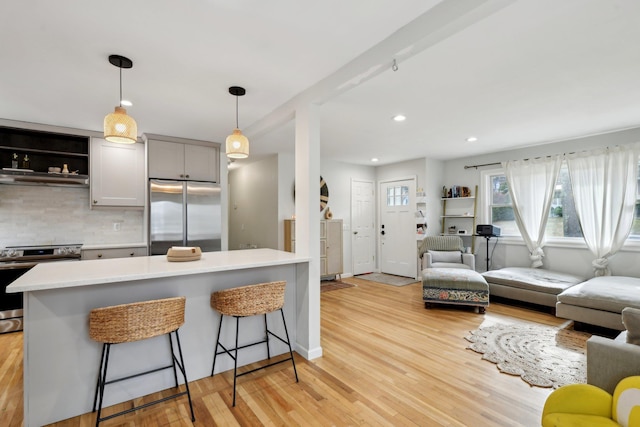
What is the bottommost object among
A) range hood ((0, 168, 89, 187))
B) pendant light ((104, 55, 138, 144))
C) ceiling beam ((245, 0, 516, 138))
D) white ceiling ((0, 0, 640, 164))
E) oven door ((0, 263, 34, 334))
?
oven door ((0, 263, 34, 334))

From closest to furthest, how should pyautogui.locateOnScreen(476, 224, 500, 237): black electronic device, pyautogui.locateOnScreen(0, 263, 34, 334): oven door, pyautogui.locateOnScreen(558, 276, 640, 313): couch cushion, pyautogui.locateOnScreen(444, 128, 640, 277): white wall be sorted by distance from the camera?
pyautogui.locateOnScreen(558, 276, 640, 313): couch cushion
pyautogui.locateOnScreen(0, 263, 34, 334): oven door
pyautogui.locateOnScreen(444, 128, 640, 277): white wall
pyautogui.locateOnScreen(476, 224, 500, 237): black electronic device

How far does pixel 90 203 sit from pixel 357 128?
12.3 feet

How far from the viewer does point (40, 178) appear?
3666mm

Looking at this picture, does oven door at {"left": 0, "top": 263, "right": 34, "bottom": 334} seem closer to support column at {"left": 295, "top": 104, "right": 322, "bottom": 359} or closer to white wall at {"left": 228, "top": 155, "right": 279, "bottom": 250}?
support column at {"left": 295, "top": 104, "right": 322, "bottom": 359}

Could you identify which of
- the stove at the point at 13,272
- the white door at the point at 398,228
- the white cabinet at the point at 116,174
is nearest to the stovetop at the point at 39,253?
the stove at the point at 13,272

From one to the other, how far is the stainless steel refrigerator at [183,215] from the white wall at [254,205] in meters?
1.42

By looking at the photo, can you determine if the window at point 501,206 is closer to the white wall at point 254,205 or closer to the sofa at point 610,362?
the white wall at point 254,205

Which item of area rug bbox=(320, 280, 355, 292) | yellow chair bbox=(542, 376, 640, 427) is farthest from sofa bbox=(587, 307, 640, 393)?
area rug bbox=(320, 280, 355, 292)

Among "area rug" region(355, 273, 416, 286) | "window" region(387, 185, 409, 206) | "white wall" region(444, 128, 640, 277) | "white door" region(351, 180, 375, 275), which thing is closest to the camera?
"white wall" region(444, 128, 640, 277)

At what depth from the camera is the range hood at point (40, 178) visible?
3.54 meters

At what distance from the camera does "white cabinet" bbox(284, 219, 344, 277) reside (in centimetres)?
583

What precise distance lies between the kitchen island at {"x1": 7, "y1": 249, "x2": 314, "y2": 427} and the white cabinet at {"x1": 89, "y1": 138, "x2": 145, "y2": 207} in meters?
2.16

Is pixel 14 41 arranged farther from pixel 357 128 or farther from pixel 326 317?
pixel 326 317

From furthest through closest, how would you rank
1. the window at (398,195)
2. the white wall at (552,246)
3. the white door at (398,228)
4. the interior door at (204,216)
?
the window at (398,195)
the white door at (398,228)
the interior door at (204,216)
the white wall at (552,246)
